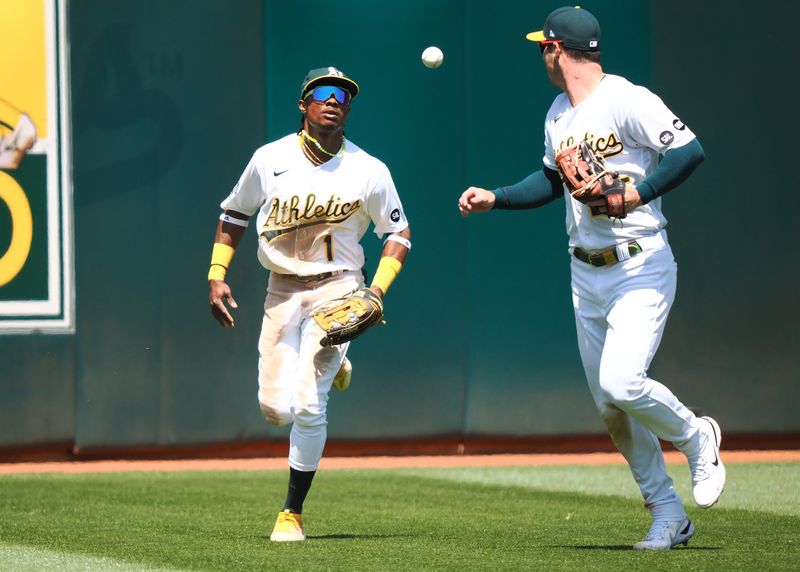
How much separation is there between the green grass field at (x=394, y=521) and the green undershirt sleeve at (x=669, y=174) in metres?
1.38

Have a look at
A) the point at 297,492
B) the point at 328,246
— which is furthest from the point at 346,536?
the point at 328,246

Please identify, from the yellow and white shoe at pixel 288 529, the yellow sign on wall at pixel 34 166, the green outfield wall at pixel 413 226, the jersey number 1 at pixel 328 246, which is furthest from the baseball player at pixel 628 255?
the yellow sign on wall at pixel 34 166

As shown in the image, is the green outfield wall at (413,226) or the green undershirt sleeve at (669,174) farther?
the green outfield wall at (413,226)

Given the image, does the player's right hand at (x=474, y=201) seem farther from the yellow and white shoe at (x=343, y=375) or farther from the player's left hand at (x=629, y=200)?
the yellow and white shoe at (x=343, y=375)

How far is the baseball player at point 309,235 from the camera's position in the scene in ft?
20.5

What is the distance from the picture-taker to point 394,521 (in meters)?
6.87

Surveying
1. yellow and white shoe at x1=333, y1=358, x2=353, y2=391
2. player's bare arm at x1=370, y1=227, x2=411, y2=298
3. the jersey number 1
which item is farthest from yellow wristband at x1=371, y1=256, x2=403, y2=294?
yellow and white shoe at x1=333, y1=358, x2=353, y2=391

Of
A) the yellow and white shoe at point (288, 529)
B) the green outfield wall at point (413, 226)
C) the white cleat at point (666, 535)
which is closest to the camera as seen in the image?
the white cleat at point (666, 535)

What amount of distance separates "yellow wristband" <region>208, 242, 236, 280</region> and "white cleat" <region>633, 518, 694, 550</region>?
87.1 inches

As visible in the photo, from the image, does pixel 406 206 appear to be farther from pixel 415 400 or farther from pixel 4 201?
pixel 4 201

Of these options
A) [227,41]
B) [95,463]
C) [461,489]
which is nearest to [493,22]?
[227,41]

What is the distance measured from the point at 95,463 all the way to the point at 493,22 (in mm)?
4080

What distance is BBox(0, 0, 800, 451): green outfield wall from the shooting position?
9.48 meters

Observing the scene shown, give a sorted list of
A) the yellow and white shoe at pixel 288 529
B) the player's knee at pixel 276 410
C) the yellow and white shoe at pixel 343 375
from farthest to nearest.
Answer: the yellow and white shoe at pixel 343 375
the player's knee at pixel 276 410
the yellow and white shoe at pixel 288 529
